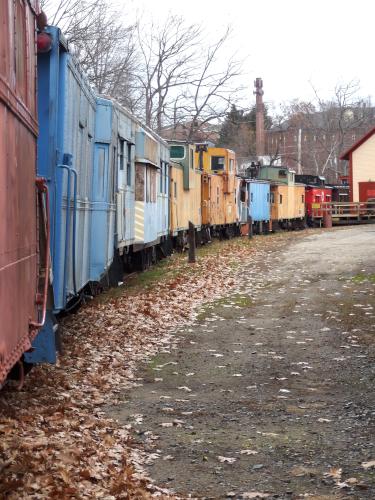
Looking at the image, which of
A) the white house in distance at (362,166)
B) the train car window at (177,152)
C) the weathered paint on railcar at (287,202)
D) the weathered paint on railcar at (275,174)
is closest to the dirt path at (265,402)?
the train car window at (177,152)

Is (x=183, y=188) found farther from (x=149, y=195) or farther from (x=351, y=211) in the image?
(x=351, y=211)

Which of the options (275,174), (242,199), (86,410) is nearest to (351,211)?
(275,174)

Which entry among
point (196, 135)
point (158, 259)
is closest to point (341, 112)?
point (196, 135)

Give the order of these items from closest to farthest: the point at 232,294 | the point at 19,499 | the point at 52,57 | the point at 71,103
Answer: the point at 19,499, the point at 52,57, the point at 71,103, the point at 232,294

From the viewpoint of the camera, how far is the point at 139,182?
16078 millimetres

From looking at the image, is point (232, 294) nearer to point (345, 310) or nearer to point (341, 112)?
point (345, 310)

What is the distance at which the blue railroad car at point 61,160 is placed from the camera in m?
6.84

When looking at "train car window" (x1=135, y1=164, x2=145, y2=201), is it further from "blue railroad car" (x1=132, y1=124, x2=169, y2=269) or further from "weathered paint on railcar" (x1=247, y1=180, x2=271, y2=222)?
"weathered paint on railcar" (x1=247, y1=180, x2=271, y2=222)

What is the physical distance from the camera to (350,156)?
51.9 metres

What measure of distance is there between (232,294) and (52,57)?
8.71m

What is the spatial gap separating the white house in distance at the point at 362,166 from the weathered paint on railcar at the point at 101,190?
41207mm

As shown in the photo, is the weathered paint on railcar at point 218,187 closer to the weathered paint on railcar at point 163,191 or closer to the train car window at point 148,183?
the weathered paint on railcar at point 163,191

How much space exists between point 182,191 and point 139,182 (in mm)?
9344

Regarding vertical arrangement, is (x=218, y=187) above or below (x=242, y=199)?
above
